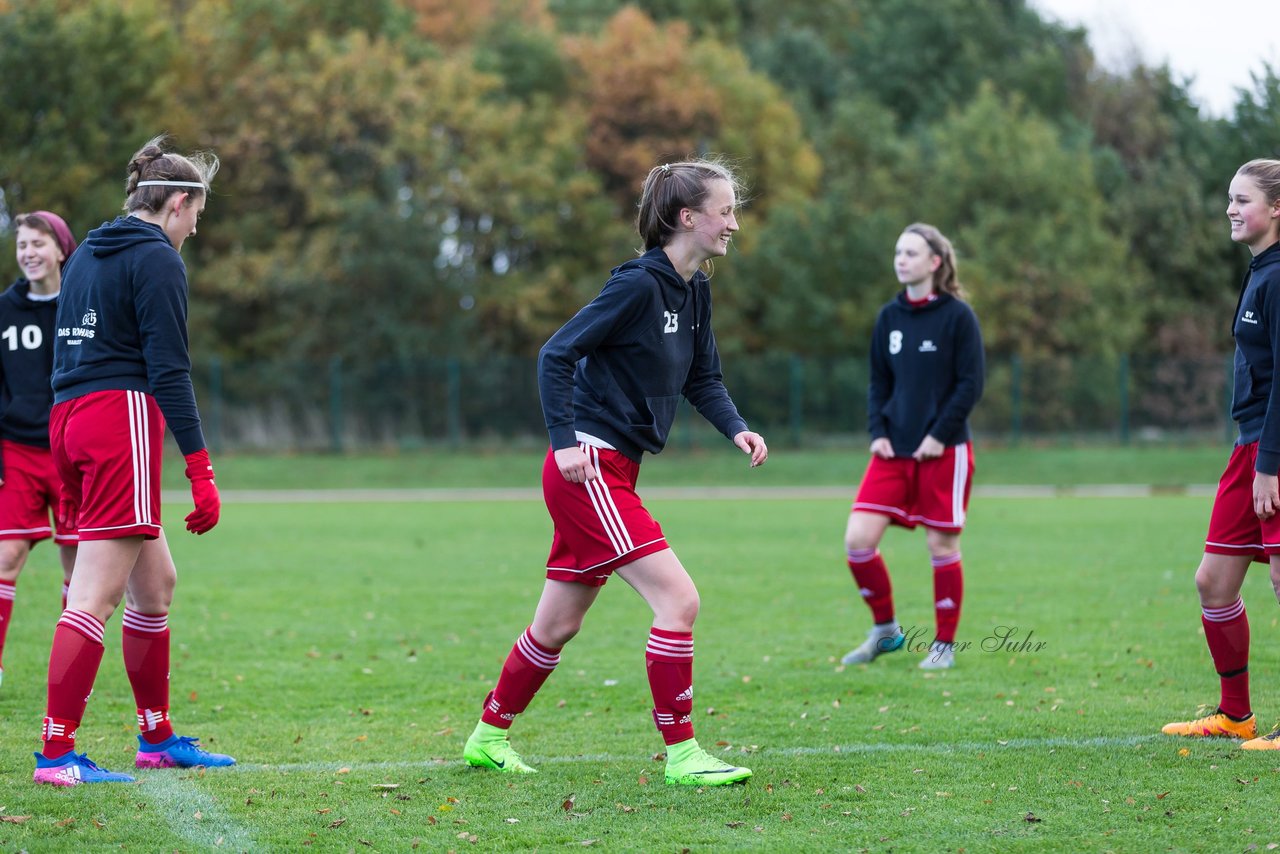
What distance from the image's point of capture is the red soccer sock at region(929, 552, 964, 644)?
7914 millimetres

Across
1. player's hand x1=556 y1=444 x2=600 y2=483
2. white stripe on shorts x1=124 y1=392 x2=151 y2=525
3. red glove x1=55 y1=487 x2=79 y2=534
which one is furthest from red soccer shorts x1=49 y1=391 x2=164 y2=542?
player's hand x1=556 y1=444 x2=600 y2=483

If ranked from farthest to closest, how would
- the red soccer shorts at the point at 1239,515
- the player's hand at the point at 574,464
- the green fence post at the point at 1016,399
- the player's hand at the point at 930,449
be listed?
1. the green fence post at the point at 1016,399
2. the player's hand at the point at 930,449
3. the red soccer shorts at the point at 1239,515
4. the player's hand at the point at 574,464

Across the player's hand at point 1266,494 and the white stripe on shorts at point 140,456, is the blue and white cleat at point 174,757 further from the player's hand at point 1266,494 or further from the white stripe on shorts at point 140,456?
the player's hand at point 1266,494

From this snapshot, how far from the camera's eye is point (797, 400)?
33.1m

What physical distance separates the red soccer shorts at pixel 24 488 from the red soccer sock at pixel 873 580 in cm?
427

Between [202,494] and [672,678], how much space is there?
1.84m

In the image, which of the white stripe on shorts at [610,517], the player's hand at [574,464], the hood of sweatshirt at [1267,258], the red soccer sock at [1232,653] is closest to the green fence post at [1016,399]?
the red soccer sock at [1232,653]

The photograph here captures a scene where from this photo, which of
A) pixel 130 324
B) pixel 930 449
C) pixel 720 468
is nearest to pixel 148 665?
pixel 130 324

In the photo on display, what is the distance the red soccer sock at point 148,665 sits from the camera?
18.1 feet

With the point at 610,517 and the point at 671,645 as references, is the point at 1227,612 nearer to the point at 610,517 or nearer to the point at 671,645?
the point at 671,645

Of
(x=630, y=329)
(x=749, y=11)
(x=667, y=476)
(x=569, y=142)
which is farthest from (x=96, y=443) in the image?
(x=749, y=11)

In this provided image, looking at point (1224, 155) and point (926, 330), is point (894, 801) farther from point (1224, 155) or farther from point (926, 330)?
point (1224, 155)

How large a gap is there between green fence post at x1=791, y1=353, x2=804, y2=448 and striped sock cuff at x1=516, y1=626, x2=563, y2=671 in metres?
27.7

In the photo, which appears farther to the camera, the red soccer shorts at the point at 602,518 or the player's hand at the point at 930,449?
the player's hand at the point at 930,449
